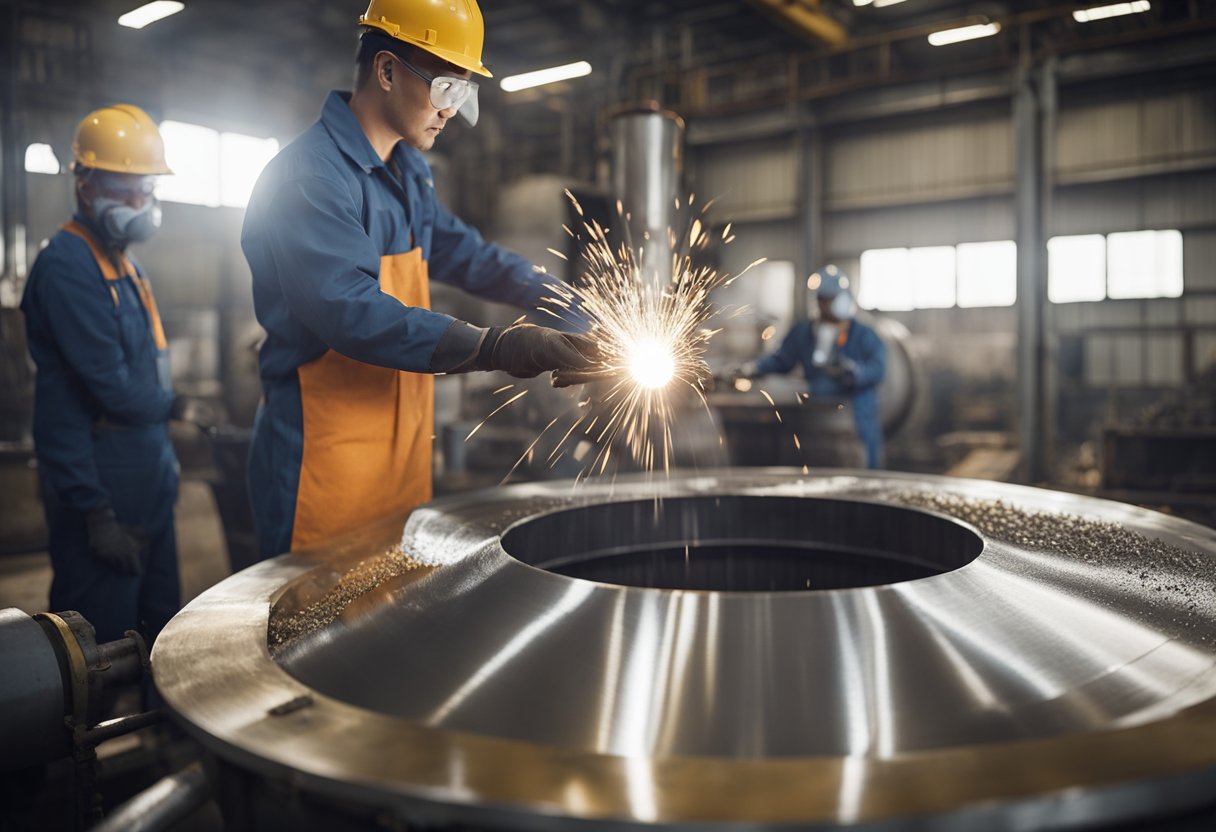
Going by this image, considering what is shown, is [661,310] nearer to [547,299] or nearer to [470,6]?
[547,299]

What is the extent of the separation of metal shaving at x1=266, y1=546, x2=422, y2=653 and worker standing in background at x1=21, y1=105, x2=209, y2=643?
57.4 inches

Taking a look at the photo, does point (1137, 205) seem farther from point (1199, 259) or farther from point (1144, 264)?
point (1199, 259)

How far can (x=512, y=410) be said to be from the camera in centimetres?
553

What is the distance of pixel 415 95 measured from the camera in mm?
1881

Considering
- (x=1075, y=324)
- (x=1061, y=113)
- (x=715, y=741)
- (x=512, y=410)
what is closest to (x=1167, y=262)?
(x=1075, y=324)

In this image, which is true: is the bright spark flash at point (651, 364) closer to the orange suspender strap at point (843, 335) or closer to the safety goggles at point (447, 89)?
the safety goggles at point (447, 89)

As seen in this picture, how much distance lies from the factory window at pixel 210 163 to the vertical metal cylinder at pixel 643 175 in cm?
628

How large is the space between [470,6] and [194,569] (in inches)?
178

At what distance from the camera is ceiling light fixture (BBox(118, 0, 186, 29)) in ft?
25.8

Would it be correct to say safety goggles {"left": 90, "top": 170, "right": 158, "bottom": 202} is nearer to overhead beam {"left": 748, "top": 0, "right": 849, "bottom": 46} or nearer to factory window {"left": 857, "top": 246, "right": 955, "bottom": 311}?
overhead beam {"left": 748, "top": 0, "right": 849, "bottom": 46}

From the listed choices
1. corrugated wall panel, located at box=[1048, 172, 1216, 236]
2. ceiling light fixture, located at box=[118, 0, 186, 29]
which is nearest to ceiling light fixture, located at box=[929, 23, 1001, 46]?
corrugated wall panel, located at box=[1048, 172, 1216, 236]

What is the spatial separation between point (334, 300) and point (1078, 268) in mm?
11169

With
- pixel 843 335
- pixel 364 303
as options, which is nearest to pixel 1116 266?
pixel 843 335

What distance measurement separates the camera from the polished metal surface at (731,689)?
789 mm
